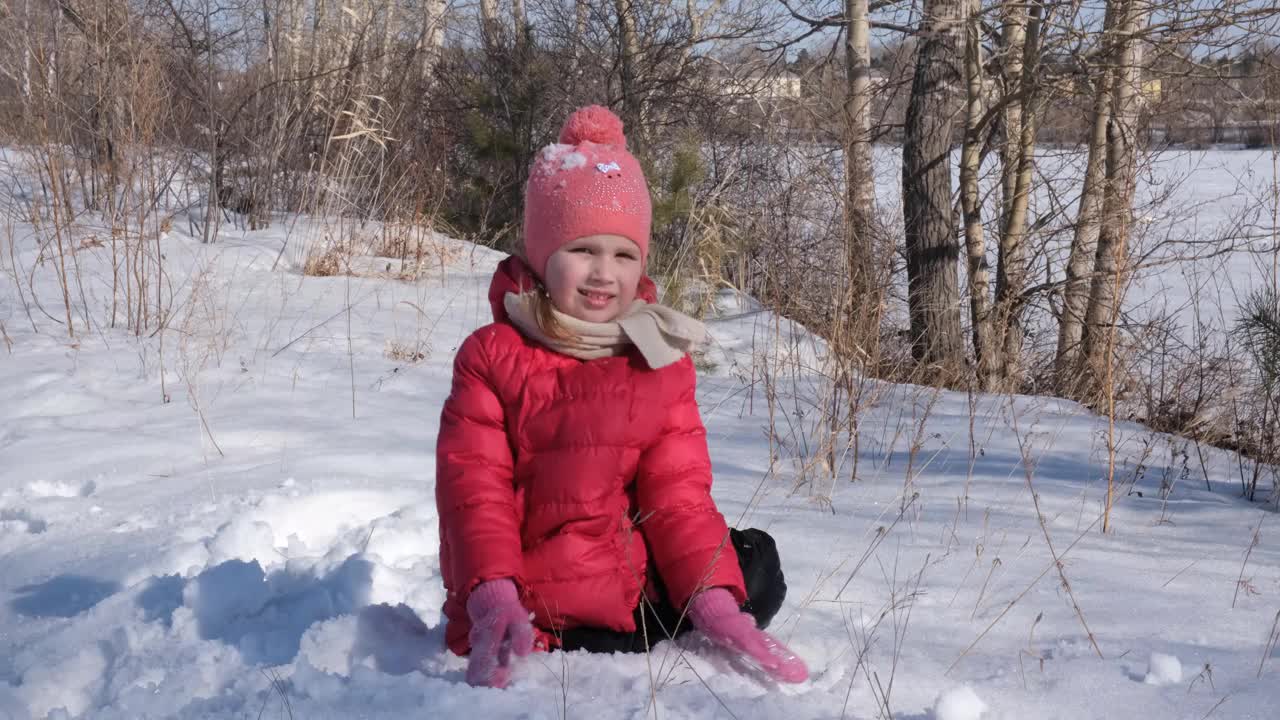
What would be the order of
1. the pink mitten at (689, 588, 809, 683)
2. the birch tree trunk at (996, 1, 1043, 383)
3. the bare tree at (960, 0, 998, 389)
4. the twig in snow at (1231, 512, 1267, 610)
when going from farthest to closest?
the bare tree at (960, 0, 998, 389) → the birch tree trunk at (996, 1, 1043, 383) → the twig in snow at (1231, 512, 1267, 610) → the pink mitten at (689, 588, 809, 683)

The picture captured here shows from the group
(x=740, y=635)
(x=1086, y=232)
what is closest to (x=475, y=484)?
(x=740, y=635)

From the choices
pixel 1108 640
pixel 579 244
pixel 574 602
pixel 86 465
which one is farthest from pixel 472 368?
pixel 86 465

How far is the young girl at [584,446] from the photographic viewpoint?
2025 millimetres

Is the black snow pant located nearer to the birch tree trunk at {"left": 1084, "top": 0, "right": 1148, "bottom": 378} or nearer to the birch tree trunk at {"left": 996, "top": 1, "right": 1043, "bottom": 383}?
Result: the birch tree trunk at {"left": 1084, "top": 0, "right": 1148, "bottom": 378}

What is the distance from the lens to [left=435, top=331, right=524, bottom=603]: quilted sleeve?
194 cm

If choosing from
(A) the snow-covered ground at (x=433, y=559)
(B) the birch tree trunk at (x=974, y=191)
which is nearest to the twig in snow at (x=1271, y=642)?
(A) the snow-covered ground at (x=433, y=559)

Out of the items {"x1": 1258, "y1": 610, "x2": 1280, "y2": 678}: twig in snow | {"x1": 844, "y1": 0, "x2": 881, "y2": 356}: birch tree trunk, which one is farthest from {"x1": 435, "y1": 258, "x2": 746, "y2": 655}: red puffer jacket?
{"x1": 844, "y1": 0, "x2": 881, "y2": 356}: birch tree trunk

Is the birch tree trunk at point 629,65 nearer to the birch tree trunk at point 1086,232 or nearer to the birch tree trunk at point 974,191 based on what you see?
the birch tree trunk at point 974,191

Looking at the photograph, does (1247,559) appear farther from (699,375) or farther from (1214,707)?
(699,375)

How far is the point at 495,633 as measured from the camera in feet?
6.05

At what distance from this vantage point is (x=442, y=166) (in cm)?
909

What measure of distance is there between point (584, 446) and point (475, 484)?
0.22m

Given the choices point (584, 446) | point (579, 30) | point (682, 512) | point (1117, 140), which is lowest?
point (682, 512)

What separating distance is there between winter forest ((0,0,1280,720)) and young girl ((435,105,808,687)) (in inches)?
4.8
